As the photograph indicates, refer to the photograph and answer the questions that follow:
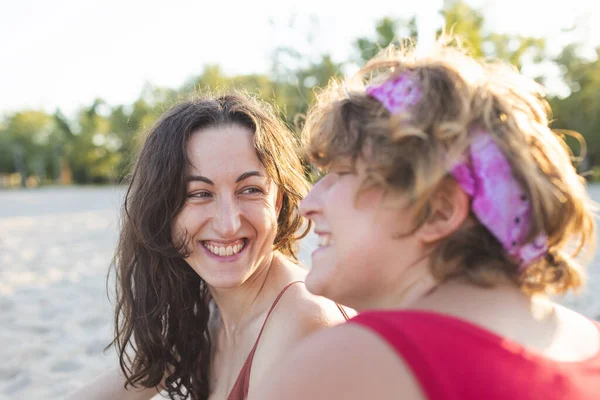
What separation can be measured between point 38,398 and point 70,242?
7.81 meters

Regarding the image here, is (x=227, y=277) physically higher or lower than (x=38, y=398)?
higher

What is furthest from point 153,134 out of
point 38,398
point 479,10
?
point 479,10

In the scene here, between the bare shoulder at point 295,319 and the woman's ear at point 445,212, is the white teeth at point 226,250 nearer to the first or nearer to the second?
the bare shoulder at point 295,319

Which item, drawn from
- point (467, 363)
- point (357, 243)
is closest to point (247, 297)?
point (357, 243)

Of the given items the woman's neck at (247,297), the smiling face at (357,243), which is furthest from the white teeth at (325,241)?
the woman's neck at (247,297)

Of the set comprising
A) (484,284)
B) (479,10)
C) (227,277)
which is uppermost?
(479,10)

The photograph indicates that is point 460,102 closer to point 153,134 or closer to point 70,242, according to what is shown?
point 153,134

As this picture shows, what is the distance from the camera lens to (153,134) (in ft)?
7.71

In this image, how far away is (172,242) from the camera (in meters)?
2.31

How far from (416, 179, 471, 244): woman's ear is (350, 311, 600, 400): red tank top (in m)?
0.21

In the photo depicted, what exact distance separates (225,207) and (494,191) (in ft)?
4.10

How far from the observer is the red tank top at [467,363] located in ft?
2.89

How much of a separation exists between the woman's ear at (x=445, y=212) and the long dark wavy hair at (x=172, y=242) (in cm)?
119

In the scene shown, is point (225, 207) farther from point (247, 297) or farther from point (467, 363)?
point (467, 363)
